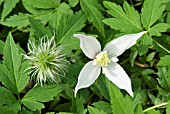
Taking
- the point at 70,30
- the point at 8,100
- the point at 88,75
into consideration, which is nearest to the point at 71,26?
the point at 70,30

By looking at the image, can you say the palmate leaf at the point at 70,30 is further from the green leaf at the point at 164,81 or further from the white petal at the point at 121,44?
the green leaf at the point at 164,81

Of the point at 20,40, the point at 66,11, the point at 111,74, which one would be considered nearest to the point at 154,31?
the point at 111,74

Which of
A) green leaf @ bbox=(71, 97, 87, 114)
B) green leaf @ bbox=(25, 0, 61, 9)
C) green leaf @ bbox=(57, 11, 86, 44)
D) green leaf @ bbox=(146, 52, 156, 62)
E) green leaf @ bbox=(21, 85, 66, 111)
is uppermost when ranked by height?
green leaf @ bbox=(25, 0, 61, 9)

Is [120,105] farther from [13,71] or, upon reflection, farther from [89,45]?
[13,71]

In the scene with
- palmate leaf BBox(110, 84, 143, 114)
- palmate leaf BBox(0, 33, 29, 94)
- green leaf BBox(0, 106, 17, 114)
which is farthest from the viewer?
palmate leaf BBox(0, 33, 29, 94)

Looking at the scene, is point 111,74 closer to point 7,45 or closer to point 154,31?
point 154,31

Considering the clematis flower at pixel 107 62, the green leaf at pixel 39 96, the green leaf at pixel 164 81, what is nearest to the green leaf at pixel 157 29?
the clematis flower at pixel 107 62

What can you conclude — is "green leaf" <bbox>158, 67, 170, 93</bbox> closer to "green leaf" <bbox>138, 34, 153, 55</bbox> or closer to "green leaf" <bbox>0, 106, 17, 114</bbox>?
"green leaf" <bbox>138, 34, 153, 55</bbox>

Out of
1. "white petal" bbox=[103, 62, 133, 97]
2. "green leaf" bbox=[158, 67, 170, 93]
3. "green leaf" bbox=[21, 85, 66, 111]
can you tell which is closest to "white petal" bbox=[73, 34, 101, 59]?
"white petal" bbox=[103, 62, 133, 97]

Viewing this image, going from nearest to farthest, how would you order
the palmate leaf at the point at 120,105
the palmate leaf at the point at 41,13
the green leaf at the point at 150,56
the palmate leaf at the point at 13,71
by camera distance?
the palmate leaf at the point at 120,105
the palmate leaf at the point at 13,71
the palmate leaf at the point at 41,13
the green leaf at the point at 150,56
